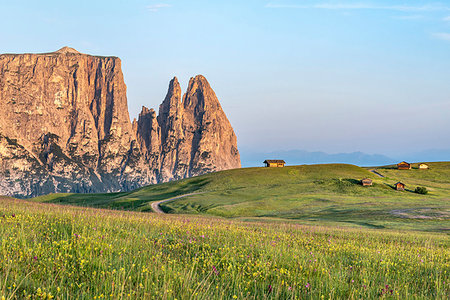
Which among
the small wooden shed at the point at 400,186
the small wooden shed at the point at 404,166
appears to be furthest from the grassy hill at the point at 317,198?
the small wooden shed at the point at 404,166

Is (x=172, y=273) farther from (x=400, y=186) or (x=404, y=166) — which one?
(x=404, y=166)

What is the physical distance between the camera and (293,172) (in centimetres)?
12444

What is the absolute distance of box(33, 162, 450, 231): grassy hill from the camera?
53.5 meters

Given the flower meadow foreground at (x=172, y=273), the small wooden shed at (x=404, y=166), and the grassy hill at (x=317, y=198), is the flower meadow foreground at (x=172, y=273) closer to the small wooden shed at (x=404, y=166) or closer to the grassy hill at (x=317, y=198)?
the grassy hill at (x=317, y=198)

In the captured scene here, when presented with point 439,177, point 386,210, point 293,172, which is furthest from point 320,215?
point 439,177

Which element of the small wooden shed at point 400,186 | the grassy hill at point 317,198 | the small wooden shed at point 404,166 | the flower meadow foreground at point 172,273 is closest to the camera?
the flower meadow foreground at point 172,273

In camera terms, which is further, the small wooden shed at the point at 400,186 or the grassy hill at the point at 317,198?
the small wooden shed at the point at 400,186

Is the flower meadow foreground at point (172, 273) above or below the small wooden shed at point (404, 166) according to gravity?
below

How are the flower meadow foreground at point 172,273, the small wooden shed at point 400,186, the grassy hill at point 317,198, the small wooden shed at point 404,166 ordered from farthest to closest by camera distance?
1. the small wooden shed at point 404,166
2. the small wooden shed at point 400,186
3. the grassy hill at point 317,198
4. the flower meadow foreground at point 172,273

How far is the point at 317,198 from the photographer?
8025 centimetres

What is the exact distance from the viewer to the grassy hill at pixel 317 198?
2106 inches

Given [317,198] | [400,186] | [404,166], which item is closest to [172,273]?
[317,198]

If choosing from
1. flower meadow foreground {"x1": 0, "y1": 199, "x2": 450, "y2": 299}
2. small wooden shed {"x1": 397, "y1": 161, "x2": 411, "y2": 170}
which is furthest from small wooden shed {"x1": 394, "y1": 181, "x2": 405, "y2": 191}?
flower meadow foreground {"x1": 0, "y1": 199, "x2": 450, "y2": 299}

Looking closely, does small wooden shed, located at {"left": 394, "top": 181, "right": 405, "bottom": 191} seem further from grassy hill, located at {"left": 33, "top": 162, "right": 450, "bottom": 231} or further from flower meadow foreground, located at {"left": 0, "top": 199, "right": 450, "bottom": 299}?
flower meadow foreground, located at {"left": 0, "top": 199, "right": 450, "bottom": 299}
